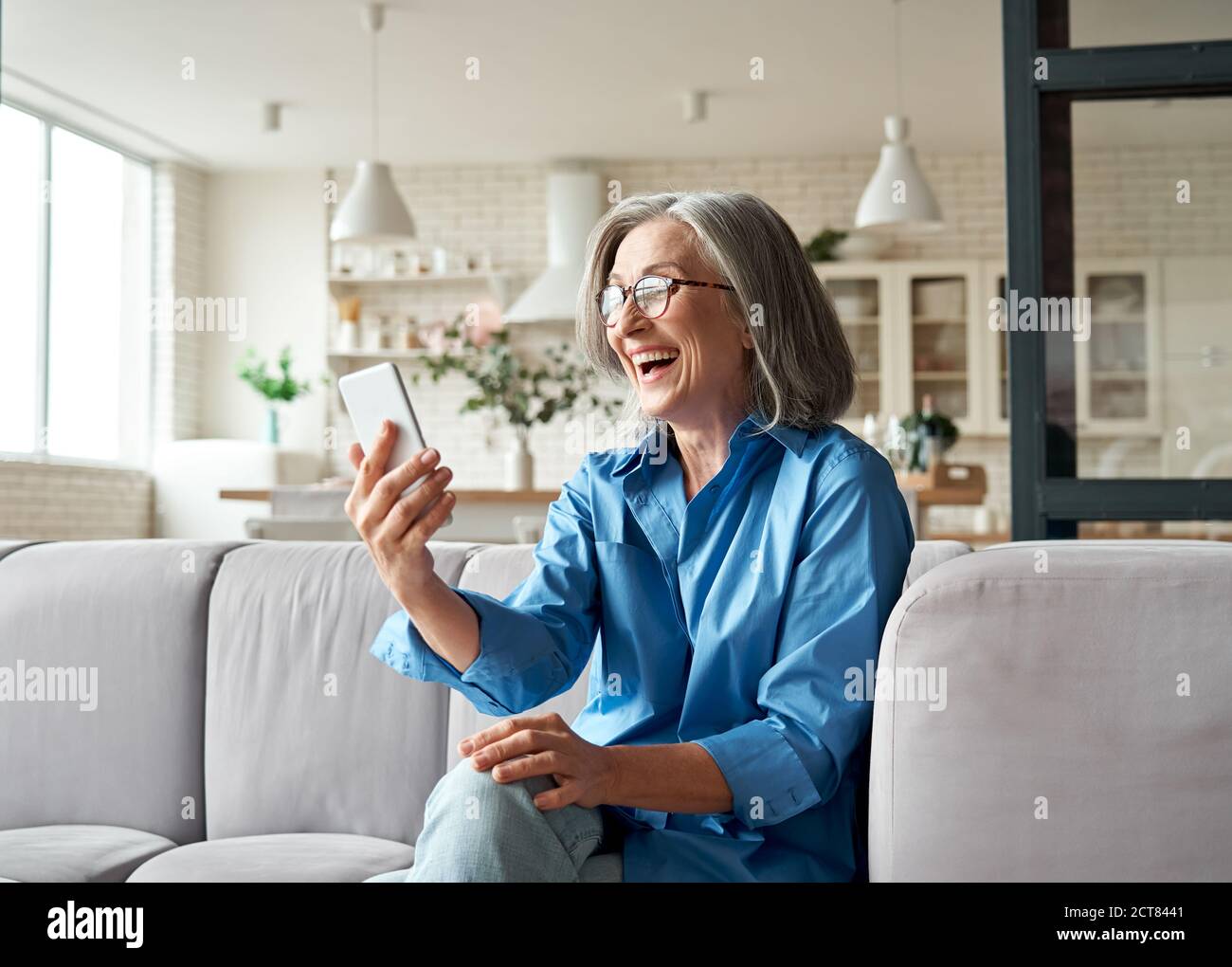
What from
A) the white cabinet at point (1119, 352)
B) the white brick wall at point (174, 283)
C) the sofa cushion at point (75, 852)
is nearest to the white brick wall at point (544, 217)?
the white brick wall at point (174, 283)

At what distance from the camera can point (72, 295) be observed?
7418 mm

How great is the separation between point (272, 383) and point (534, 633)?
6.80 meters

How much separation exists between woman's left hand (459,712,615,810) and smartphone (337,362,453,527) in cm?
22

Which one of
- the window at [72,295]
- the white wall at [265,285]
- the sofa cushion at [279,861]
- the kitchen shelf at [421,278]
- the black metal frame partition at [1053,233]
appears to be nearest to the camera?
the sofa cushion at [279,861]

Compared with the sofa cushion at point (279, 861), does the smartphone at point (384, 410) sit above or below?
above

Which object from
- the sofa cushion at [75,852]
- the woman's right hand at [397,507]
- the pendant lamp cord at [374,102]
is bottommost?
the sofa cushion at [75,852]

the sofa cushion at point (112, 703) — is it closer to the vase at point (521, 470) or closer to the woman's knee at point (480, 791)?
the woman's knee at point (480, 791)

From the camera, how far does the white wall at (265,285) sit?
8.29m

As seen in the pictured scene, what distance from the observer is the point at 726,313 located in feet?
4.85

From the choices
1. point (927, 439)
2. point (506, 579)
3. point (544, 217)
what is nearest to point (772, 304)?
point (506, 579)

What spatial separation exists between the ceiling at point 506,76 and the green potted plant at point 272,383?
126cm

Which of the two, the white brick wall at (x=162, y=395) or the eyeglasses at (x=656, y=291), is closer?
the eyeglasses at (x=656, y=291)

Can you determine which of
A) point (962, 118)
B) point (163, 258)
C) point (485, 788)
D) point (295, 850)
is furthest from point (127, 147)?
point (485, 788)

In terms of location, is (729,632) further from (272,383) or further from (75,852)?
(272,383)
